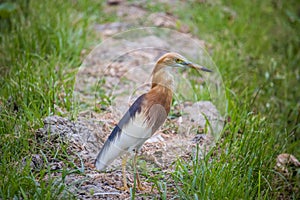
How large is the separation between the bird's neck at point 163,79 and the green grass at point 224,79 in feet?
1.51

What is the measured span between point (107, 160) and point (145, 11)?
3.21 metres

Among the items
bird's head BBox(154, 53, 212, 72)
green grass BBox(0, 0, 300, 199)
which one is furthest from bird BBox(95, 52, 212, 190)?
green grass BBox(0, 0, 300, 199)

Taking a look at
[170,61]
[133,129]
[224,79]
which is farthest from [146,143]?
[224,79]

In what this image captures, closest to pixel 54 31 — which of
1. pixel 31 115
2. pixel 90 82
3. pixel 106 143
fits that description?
pixel 90 82

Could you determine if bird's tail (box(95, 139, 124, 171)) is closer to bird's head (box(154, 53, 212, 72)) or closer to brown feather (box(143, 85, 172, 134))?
brown feather (box(143, 85, 172, 134))

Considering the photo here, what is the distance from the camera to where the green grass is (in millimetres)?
2678

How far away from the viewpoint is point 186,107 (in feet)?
10.2

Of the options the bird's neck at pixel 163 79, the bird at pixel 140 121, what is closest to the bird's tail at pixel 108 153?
the bird at pixel 140 121

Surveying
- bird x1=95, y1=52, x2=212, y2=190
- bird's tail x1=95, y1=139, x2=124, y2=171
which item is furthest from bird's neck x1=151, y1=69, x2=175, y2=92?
bird's tail x1=95, y1=139, x2=124, y2=171

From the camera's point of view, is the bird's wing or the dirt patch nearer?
the bird's wing

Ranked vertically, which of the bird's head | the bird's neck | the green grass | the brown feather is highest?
the bird's head

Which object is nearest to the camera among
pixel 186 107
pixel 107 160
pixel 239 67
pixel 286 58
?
pixel 107 160

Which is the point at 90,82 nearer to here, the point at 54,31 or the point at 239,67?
the point at 54,31

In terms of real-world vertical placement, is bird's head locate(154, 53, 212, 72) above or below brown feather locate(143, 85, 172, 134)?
above
